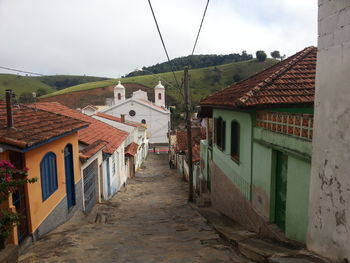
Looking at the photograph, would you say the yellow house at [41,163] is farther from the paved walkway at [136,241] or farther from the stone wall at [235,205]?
the stone wall at [235,205]

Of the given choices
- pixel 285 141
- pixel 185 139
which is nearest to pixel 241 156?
pixel 285 141

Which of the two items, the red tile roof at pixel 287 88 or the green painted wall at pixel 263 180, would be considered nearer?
the green painted wall at pixel 263 180

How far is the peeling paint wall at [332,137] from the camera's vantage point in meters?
3.42

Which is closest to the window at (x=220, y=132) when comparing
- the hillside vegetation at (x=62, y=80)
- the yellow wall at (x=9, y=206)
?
the yellow wall at (x=9, y=206)

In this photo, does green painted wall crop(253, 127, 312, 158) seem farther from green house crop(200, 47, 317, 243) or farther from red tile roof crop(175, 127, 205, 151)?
red tile roof crop(175, 127, 205, 151)

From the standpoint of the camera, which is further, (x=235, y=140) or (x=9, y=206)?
(x=235, y=140)

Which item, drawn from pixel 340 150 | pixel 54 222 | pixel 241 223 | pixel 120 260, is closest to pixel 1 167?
pixel 120 260

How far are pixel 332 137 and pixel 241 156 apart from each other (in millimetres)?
5096

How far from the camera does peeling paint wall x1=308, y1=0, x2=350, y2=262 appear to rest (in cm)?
342

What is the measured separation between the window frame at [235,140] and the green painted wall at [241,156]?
154 mm

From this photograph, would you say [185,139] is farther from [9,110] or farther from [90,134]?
[9,110]

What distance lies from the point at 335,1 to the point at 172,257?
4723mm

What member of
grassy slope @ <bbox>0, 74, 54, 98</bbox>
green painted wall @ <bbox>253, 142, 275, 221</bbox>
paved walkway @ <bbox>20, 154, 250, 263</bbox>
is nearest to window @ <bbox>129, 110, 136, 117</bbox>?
paved walkway @ <bbox>20, 154, 250, 263</bbox>

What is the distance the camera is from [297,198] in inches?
209
